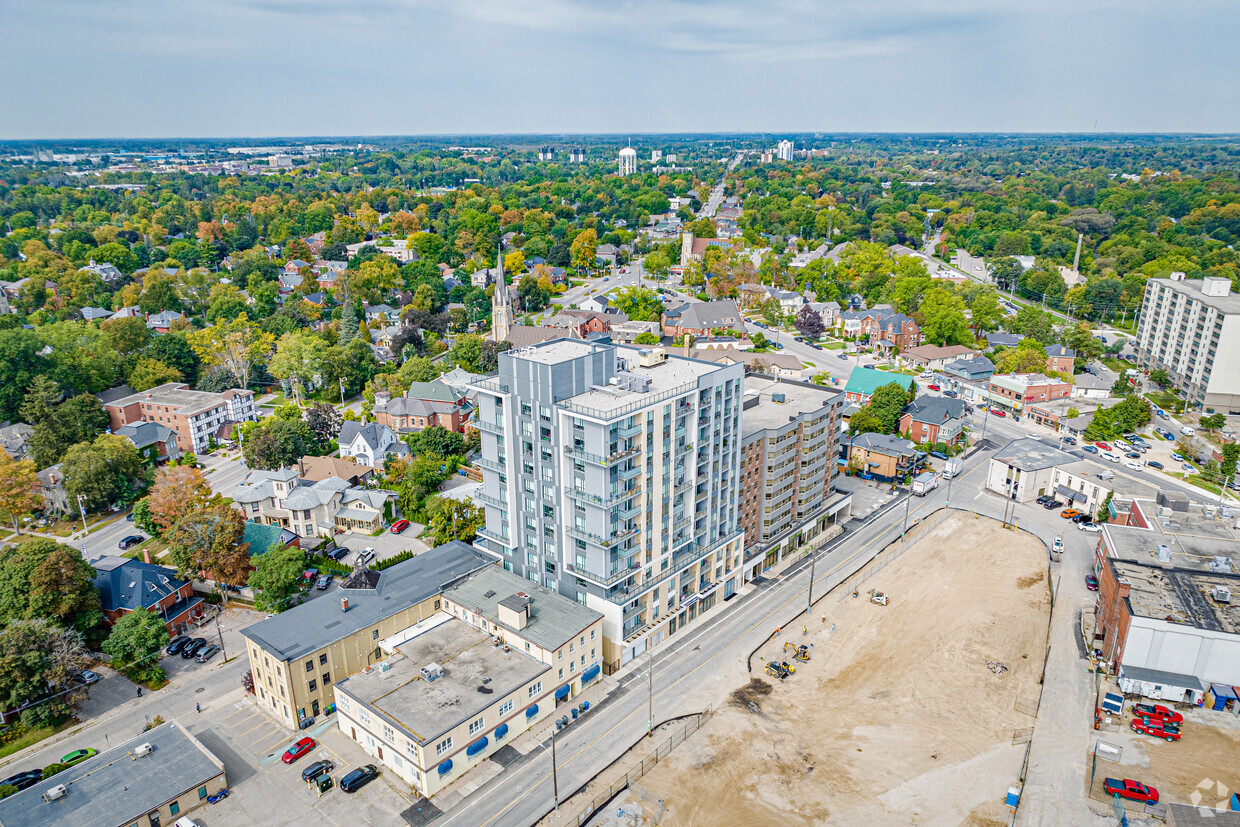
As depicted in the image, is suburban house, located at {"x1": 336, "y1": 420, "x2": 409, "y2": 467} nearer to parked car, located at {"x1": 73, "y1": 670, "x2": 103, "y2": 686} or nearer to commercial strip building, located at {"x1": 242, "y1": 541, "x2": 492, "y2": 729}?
commercial strip building, located at {"x1": 242, "y1": 541, "x2": 492, "y2": 729}

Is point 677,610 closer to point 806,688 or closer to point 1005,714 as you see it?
point 806,688

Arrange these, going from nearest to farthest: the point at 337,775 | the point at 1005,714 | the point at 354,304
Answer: the point at 337,775, the point at 1005,714, the point at 354,304

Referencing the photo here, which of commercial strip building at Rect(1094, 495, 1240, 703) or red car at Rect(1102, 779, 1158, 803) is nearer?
red car at Rect(1102, 779, 1158, 803)

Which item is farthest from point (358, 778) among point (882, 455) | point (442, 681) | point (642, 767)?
point (882, 455)

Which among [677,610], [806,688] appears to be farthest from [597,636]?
[806,688]

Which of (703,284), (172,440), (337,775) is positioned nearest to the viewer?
(337,775)

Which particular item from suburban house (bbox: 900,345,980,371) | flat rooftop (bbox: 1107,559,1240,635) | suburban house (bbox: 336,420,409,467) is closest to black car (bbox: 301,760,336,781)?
suburban house (bbox: 336,420,409,467)

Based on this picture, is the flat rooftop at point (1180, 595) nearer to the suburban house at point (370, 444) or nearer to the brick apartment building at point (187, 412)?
the suburban house at point (370, 444)
